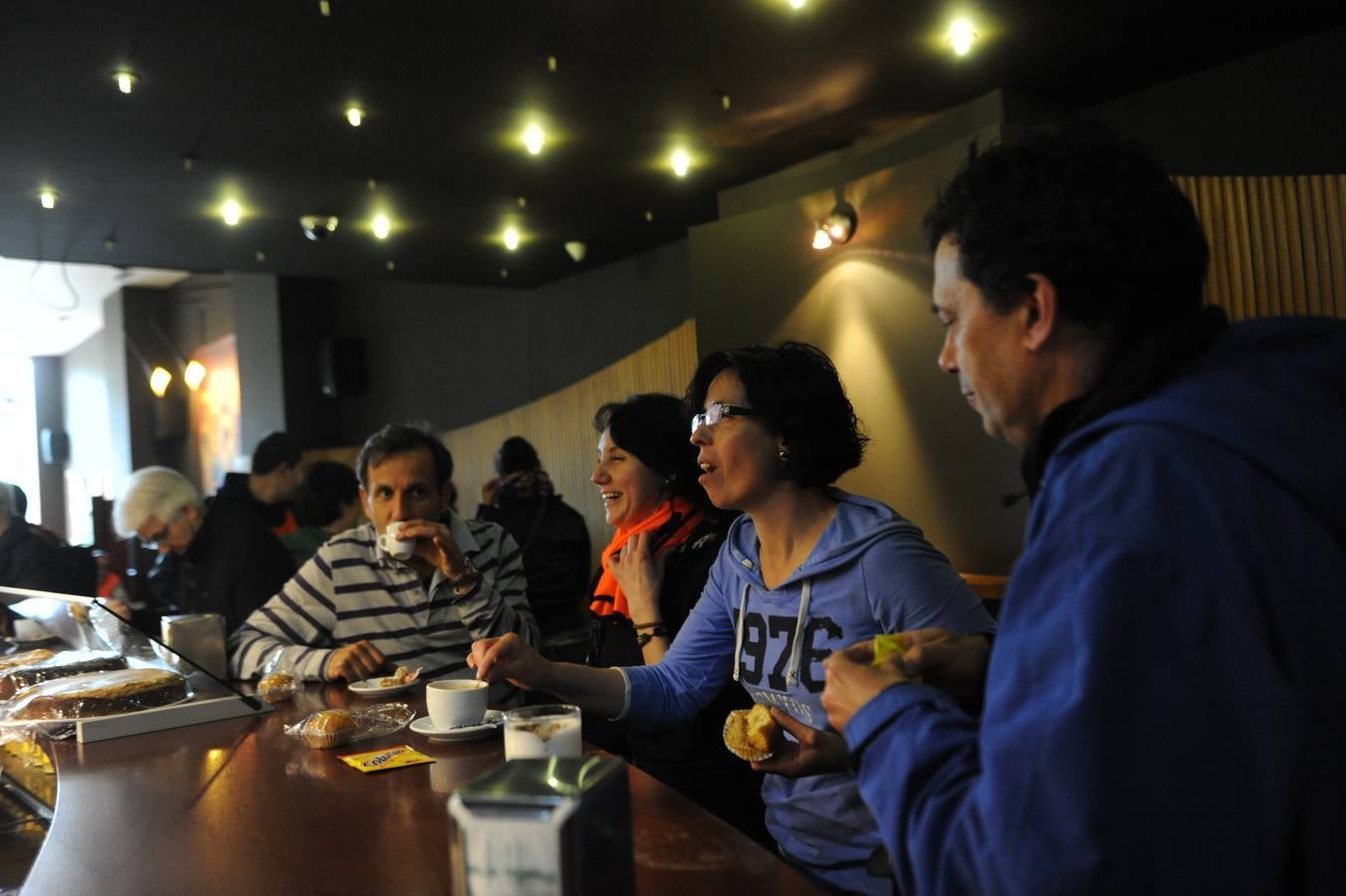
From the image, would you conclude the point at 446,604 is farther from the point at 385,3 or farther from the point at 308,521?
the point at 308,521

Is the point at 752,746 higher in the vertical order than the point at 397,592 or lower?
lower

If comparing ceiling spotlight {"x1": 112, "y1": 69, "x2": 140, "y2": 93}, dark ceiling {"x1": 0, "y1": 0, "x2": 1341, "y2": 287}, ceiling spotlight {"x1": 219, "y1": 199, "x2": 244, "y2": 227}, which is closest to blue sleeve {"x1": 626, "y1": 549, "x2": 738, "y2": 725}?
dark ceiling {"x1": 0, "y1": 0, "x2": 1341, "y2": 287}

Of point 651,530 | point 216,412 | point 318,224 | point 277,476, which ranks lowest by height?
point 651,530

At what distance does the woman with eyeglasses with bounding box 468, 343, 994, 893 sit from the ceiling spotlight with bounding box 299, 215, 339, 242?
518cm

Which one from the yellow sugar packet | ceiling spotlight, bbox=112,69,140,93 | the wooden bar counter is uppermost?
ceiling spotlight, bbox=112,69,140,93

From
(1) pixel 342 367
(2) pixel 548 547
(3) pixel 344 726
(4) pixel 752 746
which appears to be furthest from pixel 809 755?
(1) pixel 342 367

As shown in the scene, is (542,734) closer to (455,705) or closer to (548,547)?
(455,705)

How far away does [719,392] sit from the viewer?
2154mm

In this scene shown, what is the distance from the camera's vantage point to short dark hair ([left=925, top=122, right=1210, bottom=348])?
39.5 inches

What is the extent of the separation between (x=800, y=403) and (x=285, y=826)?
4.03ft

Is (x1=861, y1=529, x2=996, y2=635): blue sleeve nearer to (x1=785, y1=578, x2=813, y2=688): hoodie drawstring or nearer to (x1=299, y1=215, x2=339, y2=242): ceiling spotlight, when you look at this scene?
(x1=785, y1=578, x2=813, y2=688): hoodie drawstring

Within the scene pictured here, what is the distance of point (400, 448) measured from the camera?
2826 mm

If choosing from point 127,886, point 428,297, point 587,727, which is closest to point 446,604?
point 587,727

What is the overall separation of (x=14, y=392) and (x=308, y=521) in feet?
53.9
